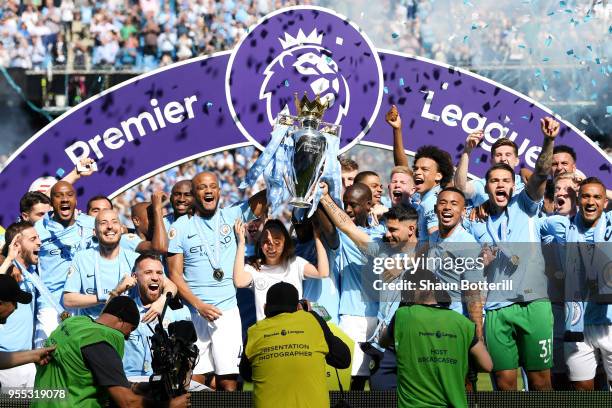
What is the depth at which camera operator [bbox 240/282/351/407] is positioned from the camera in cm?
679

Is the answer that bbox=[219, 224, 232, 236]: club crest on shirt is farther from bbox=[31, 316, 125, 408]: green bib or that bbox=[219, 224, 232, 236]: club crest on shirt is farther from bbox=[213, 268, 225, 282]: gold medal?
bbox=[31, 316, 125, 408]: green bib

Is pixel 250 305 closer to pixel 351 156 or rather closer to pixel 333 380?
pixel 333 380

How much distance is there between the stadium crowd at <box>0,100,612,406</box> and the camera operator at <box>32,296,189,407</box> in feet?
5.76

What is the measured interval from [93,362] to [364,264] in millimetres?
3006

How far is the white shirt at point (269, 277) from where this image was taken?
873cm

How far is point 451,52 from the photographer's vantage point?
34.9 ft

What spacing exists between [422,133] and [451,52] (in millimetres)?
764

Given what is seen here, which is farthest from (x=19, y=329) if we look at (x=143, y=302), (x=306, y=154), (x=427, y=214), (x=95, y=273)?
(x=427, y=214)

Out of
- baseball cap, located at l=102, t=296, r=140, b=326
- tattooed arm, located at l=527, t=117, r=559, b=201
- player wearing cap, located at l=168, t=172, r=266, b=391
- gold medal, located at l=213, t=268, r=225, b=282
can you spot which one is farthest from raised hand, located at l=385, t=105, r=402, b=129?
baseball cap, located at l=102, t=296, r=140, b=326

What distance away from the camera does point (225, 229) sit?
9.27m

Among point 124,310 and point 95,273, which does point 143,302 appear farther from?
point 124,310

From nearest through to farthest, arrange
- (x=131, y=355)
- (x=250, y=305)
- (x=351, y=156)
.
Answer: (x=131, y=355)
(x=250, y=305)
(x=351, y=156)

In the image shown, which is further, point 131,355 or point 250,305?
point 250,305

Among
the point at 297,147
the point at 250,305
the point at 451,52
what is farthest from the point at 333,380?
the point at 451,52
